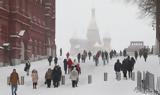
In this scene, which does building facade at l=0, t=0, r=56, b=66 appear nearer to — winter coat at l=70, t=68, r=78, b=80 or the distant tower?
winter coat at l=70, t=68, r=78, b=80

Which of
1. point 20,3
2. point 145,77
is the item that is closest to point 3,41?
point 20,3

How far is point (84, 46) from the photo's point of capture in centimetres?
15825

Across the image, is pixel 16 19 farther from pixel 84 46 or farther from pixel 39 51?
pixel 84 46

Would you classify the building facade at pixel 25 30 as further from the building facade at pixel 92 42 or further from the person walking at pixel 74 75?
the building facade at pixel 92 42

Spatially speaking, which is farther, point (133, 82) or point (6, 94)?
point (133, 82)

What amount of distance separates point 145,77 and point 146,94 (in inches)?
85.7

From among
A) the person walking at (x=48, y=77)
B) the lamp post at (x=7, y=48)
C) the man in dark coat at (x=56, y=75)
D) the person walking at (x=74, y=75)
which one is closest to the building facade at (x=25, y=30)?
the lamp post at (x=7, y=48)

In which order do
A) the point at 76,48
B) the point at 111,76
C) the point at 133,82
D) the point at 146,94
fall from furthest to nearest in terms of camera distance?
the point at 76,48, the point at 111,76, the point at 133,82, the point at 146,94

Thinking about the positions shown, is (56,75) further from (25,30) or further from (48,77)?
(25,30)

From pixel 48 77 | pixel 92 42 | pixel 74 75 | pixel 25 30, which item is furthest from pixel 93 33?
pixel 74 75

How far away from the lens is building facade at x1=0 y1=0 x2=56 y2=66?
5203 centimetres

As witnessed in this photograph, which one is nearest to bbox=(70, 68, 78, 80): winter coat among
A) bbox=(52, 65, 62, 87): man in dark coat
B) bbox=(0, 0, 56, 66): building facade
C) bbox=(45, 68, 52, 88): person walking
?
bbox=(52, 65, 62, 87): man in dark coat

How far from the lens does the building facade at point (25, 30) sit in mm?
52034

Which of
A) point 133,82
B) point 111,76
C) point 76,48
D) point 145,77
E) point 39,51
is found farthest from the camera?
point 76,48
